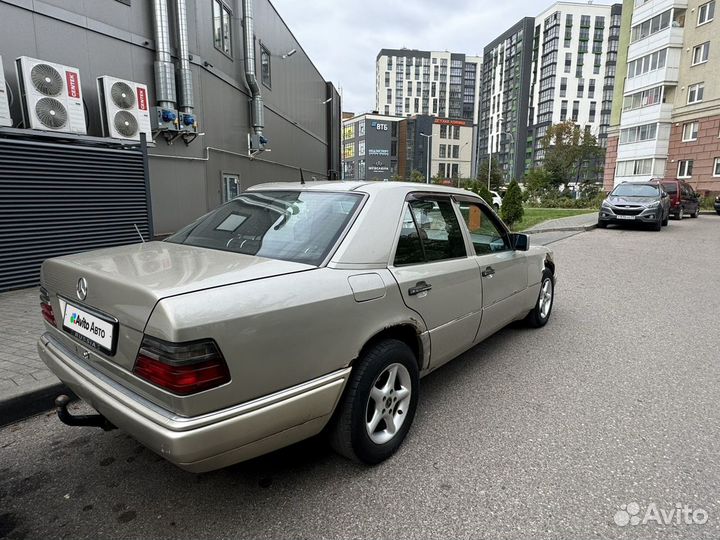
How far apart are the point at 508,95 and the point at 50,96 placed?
429 ft

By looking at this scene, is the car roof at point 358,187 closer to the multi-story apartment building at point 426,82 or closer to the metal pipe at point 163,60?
the metal pipe at point 163,60

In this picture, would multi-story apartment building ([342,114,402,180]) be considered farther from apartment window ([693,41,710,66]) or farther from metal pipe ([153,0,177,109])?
metal pipe ([153,0,177,109])

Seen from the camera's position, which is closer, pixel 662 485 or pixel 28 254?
pixel 662 485

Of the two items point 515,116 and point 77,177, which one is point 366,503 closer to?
point 77,177

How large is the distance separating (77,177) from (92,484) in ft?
20.0

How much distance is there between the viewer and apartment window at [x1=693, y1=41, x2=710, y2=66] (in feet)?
109

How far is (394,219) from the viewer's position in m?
2.70

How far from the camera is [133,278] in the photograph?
1.97 meters

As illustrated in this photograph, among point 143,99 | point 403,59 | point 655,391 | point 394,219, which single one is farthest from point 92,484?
point 403,59

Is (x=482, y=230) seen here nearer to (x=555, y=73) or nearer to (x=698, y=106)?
(x=698, y=106)

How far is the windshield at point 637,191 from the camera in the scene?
15.5 meters

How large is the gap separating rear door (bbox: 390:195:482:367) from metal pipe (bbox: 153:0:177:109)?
835 centimetres

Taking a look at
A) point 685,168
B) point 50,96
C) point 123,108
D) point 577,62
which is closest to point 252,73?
point 123,108

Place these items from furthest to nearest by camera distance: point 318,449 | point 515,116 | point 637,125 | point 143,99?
point 515,116 → point 637,125 → point 143,99 → point 318,449
